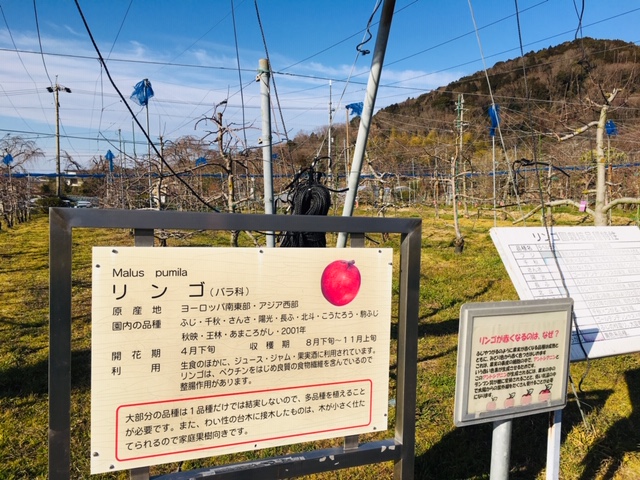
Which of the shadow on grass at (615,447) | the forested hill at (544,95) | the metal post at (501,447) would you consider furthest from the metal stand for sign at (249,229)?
the shadow on grass at (615,447)

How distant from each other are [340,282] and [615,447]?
2.40 m

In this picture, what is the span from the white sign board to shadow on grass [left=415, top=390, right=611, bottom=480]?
3.24 feet

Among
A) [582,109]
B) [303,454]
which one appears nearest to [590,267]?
[303,454]

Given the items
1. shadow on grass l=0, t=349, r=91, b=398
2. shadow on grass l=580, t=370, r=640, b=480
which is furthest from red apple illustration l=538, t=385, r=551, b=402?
shadow on grass l=0, t=349, r=91, b=398

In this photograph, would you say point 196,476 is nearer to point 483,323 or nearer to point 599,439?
point 483,323

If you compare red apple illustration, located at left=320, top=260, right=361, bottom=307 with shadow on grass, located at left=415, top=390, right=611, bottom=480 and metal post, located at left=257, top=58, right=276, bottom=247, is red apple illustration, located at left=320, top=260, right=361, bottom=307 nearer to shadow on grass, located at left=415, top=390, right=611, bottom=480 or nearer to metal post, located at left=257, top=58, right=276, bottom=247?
shadow on grass, located at left=415, top=390, right=611, bottom=480

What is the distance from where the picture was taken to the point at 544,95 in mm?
26625

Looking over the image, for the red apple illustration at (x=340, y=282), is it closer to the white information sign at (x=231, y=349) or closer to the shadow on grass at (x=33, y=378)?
the white information sign at (x=231, y=349)

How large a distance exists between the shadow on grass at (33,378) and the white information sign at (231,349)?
8.36ft

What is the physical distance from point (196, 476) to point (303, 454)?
1.27ft

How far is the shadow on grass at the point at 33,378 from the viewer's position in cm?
367

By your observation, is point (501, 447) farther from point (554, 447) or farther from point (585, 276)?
point (585, 276)

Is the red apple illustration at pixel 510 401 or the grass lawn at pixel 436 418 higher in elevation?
the red apple illustration at pixel 510 401

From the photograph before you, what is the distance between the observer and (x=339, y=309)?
181 centimetres
